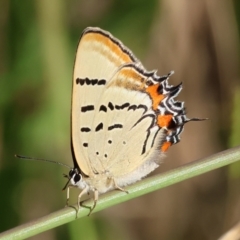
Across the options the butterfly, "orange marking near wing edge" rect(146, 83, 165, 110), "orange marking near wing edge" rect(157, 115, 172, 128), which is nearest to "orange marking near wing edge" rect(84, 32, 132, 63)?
the butterfly

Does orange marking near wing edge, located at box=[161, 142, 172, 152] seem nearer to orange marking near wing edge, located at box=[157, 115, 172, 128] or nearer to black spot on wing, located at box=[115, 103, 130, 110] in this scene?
orange marking near wing edge, located at box=[157, 115, 172, 128]

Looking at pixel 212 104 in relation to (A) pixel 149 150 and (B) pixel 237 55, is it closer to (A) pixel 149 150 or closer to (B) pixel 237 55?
(B) pixel 237 55

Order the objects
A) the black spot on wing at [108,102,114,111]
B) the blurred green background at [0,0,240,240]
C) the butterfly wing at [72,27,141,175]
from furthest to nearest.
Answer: the blurred green background at [0,0,240,240], the black spot on wing at [108,102,114,111], the butterfly wing at [72,27,141,175]

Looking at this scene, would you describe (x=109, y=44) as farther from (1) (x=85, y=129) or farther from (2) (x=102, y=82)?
(1) (x=85, y=129)

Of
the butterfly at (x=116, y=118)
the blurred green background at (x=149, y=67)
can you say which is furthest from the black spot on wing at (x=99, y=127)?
the blurred green background at (x=149, y=67)

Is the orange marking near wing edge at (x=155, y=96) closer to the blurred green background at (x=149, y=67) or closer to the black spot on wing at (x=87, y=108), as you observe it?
the black spot on wing at (x=87, y=108)

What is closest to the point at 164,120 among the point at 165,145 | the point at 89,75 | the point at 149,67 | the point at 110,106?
the point at 165,145
